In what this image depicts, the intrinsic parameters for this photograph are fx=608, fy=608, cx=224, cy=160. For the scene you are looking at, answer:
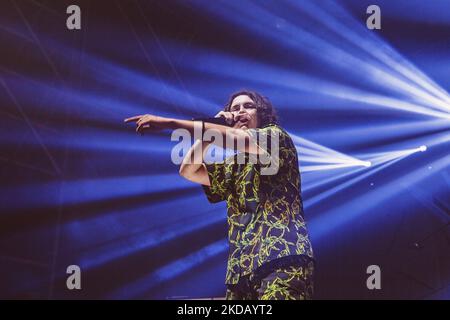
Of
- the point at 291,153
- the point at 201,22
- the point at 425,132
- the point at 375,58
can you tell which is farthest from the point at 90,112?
the point at 425,132

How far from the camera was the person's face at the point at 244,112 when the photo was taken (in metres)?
2.89

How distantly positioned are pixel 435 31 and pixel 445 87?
328 millimetres

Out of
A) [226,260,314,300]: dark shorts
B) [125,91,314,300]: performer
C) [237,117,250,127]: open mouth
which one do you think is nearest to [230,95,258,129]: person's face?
[237,117,250,127]: open mouth

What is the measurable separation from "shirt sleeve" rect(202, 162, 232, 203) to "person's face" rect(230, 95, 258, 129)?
0.23 meters

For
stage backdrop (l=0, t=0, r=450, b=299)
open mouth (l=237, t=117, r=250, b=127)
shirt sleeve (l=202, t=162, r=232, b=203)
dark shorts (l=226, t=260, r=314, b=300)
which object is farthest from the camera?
stage backdrop (l=0, t=0, r=450, b=299)

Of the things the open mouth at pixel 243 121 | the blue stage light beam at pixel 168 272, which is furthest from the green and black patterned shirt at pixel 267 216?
the blue stage light beam at pixel 168 272

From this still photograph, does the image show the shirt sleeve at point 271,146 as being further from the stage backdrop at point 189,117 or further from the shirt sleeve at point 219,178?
the stage backdrop at point 189,117

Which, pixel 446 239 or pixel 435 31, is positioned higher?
pixel 435 31

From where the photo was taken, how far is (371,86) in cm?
347

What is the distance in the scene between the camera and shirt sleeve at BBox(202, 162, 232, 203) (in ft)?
9.07

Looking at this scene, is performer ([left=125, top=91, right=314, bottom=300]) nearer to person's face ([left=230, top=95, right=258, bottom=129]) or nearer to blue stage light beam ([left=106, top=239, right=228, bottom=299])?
person's face ([left=230, top=95, right=258, bottom=129])
